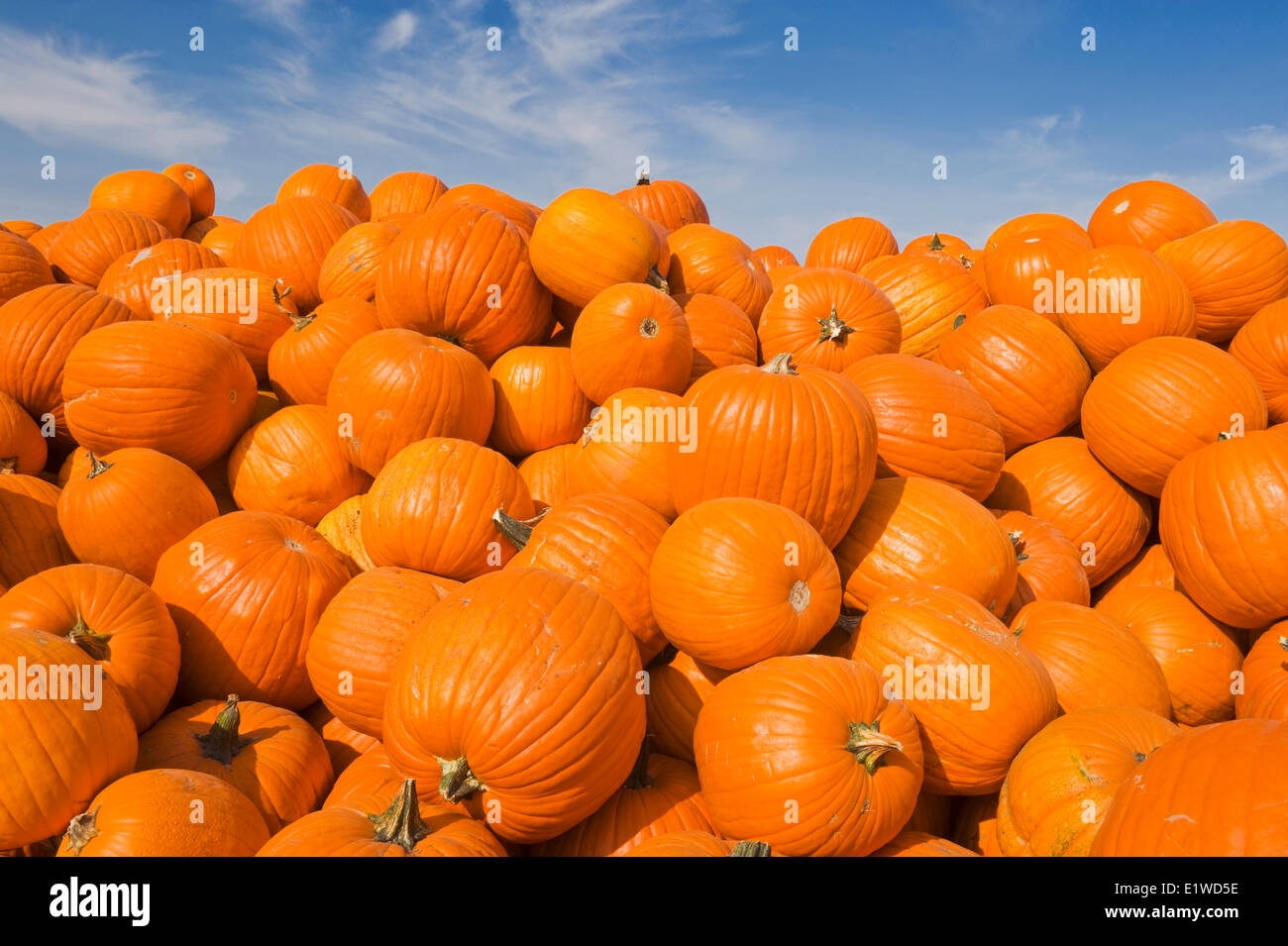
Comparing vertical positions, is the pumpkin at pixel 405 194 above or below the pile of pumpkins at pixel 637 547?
above

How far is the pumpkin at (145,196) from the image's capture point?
793 centimetres

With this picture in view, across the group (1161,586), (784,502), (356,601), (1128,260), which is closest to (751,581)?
(784,502)

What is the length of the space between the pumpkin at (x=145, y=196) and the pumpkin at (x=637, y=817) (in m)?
7.60

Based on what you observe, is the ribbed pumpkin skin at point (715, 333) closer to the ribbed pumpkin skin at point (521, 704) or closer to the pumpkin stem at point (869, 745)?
the ribbed pumpkin skin at point (521, 704)

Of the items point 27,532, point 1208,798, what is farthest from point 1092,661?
point 27,532

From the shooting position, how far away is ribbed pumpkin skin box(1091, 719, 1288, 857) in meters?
1.74

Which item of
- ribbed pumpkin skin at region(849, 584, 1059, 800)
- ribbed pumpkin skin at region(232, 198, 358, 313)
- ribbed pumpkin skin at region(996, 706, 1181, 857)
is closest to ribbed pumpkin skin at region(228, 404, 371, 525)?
ribbed pumpkin skin at region(232, 198, 358, 313)

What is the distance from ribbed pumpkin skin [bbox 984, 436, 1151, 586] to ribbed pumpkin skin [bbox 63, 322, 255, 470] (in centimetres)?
435

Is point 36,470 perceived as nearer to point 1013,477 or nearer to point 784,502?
point 784,502

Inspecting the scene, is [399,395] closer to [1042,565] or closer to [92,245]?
[1042,565]

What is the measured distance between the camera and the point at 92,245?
664 centimetres

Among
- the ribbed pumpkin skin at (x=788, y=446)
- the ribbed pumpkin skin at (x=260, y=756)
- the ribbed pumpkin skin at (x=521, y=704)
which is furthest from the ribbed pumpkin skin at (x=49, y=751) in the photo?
the ribbed pumpkin skin at (x=788, y=446)

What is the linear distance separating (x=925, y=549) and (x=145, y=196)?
27.1ft
